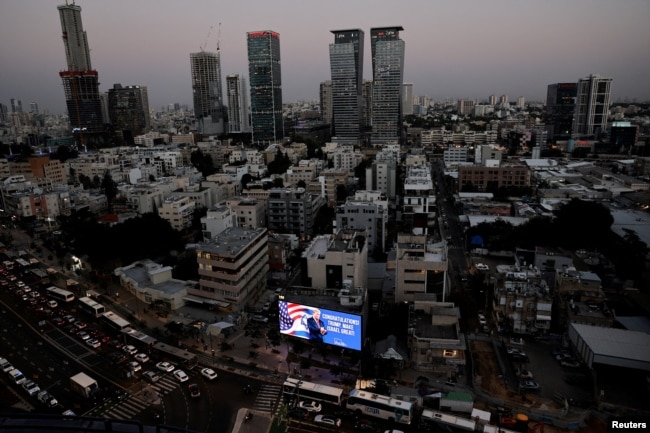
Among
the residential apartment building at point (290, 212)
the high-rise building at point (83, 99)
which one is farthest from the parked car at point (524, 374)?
the high-rise building at point (83, 99)

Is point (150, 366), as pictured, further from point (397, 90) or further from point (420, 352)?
point (397, 90)

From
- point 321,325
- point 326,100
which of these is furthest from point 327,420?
point 326,100

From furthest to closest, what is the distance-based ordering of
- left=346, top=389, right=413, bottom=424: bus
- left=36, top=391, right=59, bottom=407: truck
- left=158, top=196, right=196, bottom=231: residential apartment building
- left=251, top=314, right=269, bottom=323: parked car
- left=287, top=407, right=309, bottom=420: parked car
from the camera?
left=158, top=196, right=196, bottom=231: residential apartment building
left=251, top=314, right=269, bottom=323: parked car
left=36, top=391, right=59, bottom=407: truck
left=287, top=407, right=309, bottom=420: parked car
left=346, top=389, right=413, bottom=424: bus

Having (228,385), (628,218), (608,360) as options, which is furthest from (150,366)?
(628,218)

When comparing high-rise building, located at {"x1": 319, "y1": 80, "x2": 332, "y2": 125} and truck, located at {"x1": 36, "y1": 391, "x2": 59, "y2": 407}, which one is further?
high-rise building, located at {"x1": 319, "y1": 80, "x2": 332, "y2": 125}

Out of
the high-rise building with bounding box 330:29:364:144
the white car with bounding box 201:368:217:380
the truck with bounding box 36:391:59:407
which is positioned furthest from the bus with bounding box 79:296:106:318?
the high-rise building with bounding box 330:29:364:144

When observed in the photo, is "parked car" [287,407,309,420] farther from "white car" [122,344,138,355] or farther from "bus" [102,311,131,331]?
"bus" [102,311,131,331]

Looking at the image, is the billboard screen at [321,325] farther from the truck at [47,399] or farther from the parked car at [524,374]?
the truck at [47,399]
